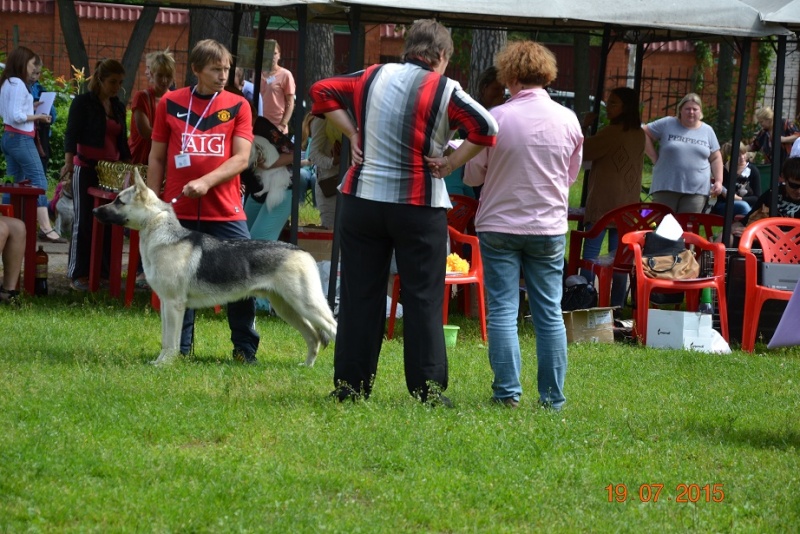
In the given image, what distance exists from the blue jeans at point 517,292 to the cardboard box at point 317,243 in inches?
156

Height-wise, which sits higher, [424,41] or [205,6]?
[205,6]

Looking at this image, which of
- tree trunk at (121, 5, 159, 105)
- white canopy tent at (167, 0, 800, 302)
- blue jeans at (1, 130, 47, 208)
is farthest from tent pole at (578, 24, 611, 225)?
tree trunk at (121, 5, 159, 105)

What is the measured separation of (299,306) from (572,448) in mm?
2450

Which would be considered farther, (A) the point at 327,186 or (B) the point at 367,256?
(A) the point at 327,186

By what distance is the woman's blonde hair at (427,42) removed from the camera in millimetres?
5375

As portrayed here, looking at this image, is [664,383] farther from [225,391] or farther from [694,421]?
[225,391]

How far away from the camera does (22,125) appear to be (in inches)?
491

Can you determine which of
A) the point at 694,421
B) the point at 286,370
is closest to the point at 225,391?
the point at 286,370

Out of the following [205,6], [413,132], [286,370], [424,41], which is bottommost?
[286,370]

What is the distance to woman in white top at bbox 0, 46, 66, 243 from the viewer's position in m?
12.0

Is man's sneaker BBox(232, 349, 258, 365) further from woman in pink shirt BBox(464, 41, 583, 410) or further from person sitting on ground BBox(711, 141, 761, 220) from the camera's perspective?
person sitting on ground BBox(711, 141, 761, 220)

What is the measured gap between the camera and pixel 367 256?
556 centimetres

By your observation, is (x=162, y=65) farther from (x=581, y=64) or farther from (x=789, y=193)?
(x=581, y=64)
